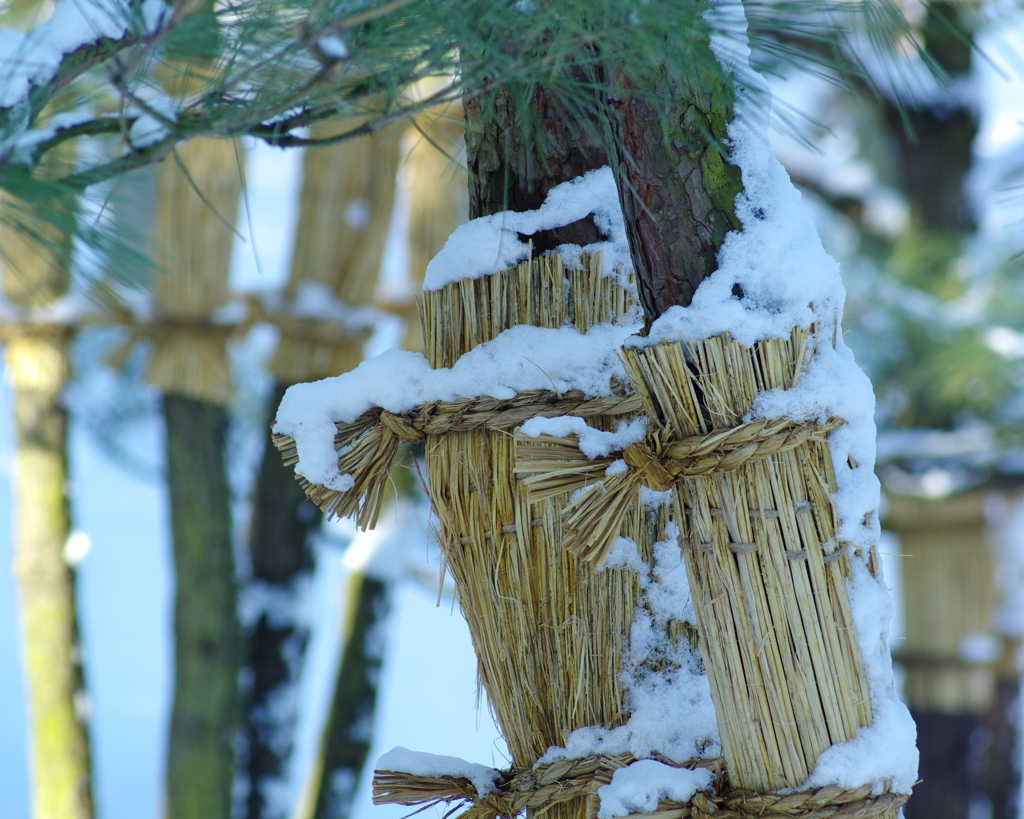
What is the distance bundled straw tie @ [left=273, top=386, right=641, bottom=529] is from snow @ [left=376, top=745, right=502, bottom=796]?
0.17 meters

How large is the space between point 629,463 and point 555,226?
0.21m

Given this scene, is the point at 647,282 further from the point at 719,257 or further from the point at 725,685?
the point at 725,685

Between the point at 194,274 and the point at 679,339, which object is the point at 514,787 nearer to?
the point at 679,339

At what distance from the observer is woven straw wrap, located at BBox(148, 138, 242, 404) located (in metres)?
1.59

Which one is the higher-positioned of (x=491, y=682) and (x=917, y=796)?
(x=491, y=682)

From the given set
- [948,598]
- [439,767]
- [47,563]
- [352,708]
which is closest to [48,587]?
[47,563]

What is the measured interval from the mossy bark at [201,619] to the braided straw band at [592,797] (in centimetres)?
105

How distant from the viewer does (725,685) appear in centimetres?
55

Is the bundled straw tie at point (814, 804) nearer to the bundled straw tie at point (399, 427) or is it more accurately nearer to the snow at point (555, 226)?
the bundled straw tie at point (399, 427)

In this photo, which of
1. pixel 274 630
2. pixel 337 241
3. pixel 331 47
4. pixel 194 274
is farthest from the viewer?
pixel 274 630

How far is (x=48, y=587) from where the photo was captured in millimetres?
1712

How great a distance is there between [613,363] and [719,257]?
12cm

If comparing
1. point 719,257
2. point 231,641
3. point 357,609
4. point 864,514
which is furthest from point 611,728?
point 357,609

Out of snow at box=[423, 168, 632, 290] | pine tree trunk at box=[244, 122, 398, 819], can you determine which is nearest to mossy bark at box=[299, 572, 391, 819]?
pine tree trunk at box=[244, 122, 398, 819]
